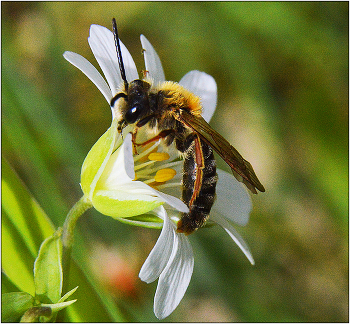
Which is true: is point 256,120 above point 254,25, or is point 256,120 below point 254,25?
below

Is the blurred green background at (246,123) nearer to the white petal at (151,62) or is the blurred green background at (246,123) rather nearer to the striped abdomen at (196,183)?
the white petal at (151,62)

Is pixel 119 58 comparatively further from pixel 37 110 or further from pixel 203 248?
pixel 203 248

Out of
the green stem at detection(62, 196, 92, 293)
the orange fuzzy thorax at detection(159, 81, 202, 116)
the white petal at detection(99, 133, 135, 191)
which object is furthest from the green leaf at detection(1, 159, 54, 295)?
the orange fuzzy thorax at detection(159, 81, 202, 116)

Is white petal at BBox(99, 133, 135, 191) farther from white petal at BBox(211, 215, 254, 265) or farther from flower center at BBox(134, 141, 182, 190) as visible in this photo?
white petal at BBox(211, 215, 254, 265)

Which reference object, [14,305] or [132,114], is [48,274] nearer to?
[14,305]

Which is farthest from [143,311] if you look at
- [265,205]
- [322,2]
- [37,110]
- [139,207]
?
[322,2]

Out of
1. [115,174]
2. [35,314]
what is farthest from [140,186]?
[35,314]
